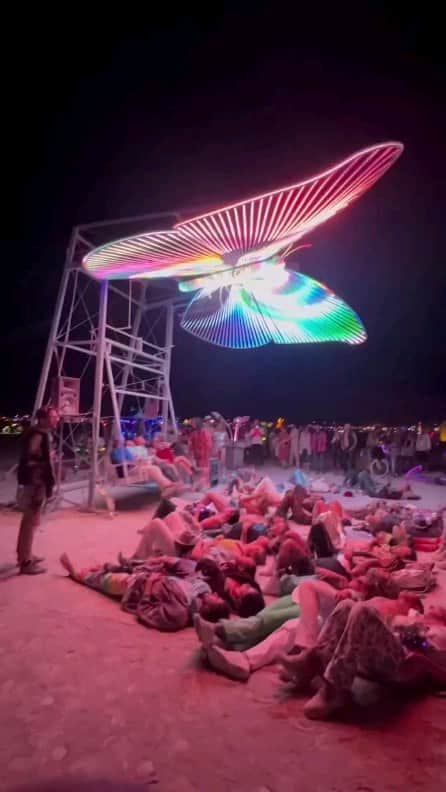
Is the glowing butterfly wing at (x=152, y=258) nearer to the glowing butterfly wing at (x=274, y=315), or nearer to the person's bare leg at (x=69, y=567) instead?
the glowing butterfly wing at (x=274, y=315)

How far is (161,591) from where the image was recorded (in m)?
4.44

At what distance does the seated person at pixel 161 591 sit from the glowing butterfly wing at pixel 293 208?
441cm

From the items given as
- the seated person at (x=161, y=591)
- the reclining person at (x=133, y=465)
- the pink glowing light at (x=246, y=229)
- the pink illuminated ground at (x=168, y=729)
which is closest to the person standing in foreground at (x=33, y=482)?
the seated person at (x=161, y=591)

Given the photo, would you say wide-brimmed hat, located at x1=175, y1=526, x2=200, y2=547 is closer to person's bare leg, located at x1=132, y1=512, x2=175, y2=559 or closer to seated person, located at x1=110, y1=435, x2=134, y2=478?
person's bare leg, located at x1=132, y1=512, x2=175, y2=559

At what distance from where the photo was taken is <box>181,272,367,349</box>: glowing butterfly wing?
35.1ft

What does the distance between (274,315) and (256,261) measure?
160 inches

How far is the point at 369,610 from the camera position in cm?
293

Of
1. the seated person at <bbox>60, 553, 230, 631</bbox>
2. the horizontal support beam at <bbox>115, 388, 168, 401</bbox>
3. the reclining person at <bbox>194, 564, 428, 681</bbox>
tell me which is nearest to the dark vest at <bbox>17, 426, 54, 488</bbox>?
the seated person at <bbox>60, 553, 230, 631</bbox>

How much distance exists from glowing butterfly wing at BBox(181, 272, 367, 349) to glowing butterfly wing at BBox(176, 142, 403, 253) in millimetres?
→ 3604

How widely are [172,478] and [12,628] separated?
20.9 feet

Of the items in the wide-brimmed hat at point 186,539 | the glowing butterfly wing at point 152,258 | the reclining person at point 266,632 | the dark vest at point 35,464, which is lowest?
the reclining person at point 266,632

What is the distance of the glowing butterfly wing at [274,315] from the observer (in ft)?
35.1

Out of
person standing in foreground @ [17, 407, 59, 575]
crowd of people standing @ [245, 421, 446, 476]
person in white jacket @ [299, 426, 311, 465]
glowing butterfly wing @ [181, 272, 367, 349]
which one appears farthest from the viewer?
person in white jacket @ [299, 426, 311, 465]

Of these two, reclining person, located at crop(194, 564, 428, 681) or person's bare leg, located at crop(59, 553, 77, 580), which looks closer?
reclining person, located at crop(194, 564, 428, 681)
